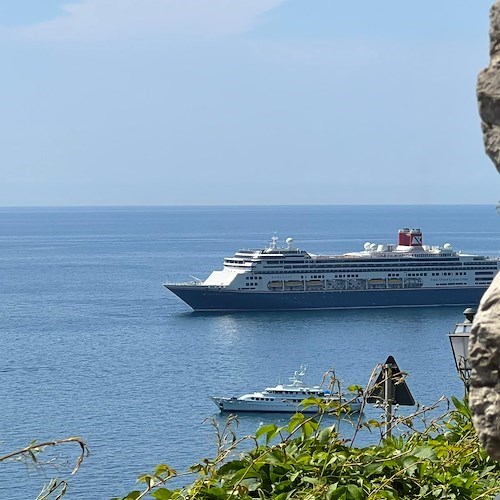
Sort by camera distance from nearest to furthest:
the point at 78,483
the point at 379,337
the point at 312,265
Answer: the point at 78,483, the point at 379,337, the point at 312,265

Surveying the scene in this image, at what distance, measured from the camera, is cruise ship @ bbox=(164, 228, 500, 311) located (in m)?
51.5

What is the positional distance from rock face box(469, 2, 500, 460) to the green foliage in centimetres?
115

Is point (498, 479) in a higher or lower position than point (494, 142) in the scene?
lower

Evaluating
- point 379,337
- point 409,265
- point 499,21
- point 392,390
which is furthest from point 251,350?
point 499,21

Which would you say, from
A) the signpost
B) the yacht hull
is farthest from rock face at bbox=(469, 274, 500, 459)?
the yacht hull

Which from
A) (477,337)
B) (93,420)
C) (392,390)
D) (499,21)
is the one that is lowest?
(93,420)

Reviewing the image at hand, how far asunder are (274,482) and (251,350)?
121 feet

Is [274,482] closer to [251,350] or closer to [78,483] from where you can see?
[78,483]

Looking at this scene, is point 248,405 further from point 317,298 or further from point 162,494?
point 162,494

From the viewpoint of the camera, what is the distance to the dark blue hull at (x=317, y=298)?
167 ft

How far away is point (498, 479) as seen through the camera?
8.72ft

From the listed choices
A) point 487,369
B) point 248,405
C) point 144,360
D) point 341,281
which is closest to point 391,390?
point 487,369

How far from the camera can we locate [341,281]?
175 feet

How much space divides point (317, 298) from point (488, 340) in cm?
5107
